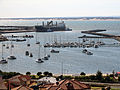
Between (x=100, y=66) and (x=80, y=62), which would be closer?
(x=100, y=66)

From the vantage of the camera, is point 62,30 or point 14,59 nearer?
point 14,59

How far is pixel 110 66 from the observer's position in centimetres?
3534

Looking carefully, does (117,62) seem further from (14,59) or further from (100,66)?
(14,59)

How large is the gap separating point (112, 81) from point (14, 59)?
69.7ft

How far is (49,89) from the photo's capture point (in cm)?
1548

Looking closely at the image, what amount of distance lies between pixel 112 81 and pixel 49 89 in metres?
8.55

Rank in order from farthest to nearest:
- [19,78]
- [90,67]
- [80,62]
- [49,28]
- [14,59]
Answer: [49,28]
[14,59]
[80,62]
[90,67]
[19,78]

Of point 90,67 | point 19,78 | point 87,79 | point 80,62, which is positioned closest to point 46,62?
point 80,62

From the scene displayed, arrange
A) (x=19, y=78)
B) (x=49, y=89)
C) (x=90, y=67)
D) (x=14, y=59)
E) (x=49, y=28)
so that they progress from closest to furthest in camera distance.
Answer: (x=49, y=89), (x=19, y=78), (x=90, y=67), (x=14, y=59), (x=49, y=28)

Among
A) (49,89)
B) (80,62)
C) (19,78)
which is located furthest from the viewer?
(80,62)

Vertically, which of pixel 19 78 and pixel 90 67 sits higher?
pixel 19 78

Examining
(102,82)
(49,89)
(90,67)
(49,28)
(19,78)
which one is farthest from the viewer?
(49,28)

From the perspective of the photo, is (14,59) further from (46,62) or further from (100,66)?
(100,66)

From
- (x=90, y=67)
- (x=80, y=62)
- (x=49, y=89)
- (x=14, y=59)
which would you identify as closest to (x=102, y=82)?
(x=49, y=89)
